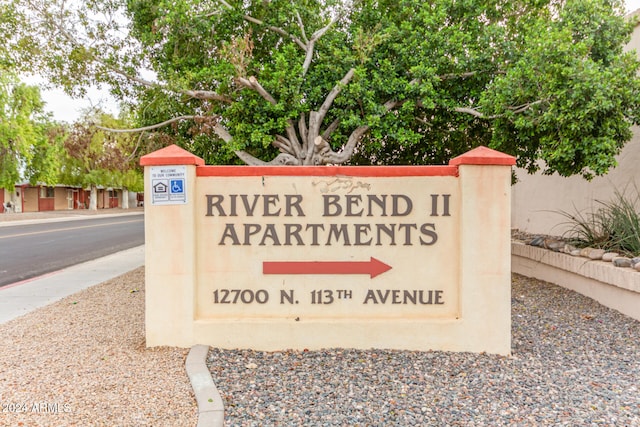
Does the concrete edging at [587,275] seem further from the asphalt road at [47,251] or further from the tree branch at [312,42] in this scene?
the asphalt road at [47,251]

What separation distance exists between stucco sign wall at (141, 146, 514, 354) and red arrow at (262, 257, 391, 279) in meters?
0.01

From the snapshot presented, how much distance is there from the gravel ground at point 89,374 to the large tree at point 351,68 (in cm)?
399

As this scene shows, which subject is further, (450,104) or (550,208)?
(550,208)

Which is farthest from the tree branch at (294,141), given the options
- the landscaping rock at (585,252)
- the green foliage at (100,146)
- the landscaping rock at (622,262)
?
the landscaping rock at (622,262)

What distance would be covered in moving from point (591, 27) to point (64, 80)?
962 cm

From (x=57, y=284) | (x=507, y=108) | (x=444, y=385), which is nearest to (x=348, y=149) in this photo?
(x=507, y=108)

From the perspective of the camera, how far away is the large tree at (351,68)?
6871mm

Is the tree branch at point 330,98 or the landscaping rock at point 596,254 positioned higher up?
the tree branch at point 330,98

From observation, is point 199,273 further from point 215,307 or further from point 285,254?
point 285,254

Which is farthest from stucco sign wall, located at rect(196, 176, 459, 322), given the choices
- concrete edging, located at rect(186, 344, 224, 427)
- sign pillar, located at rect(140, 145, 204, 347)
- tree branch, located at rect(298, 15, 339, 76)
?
tree branch, located at rect(298, 15, 339, 76)

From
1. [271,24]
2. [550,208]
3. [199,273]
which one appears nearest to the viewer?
[199,273]

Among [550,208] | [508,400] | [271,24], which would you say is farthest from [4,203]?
[508,400]

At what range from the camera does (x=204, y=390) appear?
3.70 m

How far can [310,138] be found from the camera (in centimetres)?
839
